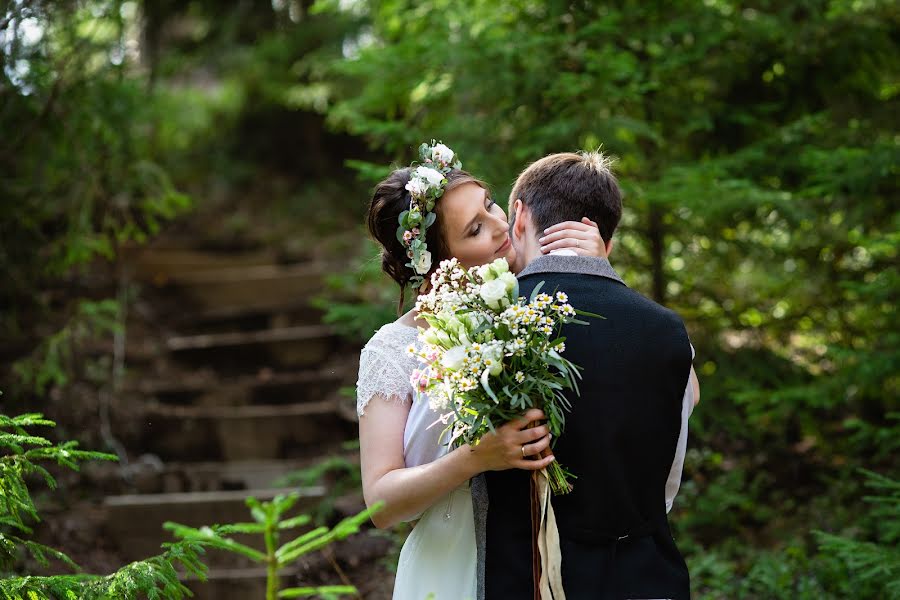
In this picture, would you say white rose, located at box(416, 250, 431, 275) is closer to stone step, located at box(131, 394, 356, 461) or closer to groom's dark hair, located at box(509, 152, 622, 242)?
groom's dark hair, located at box(509, 152, 622, 242)

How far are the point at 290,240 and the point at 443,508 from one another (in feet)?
22.5

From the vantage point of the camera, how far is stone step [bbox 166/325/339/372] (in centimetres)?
661

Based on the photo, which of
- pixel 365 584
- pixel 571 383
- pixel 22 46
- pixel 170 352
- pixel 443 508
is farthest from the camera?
pixel 170 352

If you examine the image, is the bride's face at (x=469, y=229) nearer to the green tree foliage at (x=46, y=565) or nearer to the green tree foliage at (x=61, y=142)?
the green tree foliage at (x=46, y=565)

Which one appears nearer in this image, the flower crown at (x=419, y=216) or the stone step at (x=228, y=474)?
the flower crown at (x=419, y=216)

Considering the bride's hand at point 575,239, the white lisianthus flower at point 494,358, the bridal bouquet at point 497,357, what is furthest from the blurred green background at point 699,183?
the white lisianthus flower at point 494,358

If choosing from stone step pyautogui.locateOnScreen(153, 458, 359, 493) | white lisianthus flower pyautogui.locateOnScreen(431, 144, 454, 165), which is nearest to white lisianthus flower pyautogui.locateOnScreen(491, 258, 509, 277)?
white lisianthus flower pyautogui.locateOnScreen(431, 144, 454, 165)

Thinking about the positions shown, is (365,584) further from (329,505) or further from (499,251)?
(499,251)

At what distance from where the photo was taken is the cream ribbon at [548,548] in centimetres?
184

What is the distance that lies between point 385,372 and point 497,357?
0.49 m

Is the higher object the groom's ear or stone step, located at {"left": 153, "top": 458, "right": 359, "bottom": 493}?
the groom's ear

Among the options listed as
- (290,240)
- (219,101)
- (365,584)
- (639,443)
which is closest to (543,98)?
(365,584)

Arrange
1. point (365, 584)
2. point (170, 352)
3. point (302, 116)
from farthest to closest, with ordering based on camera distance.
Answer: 1. point (302, 116)
2. point (170, 352)
3. point (365, 584)

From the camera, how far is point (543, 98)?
15.0 ft
